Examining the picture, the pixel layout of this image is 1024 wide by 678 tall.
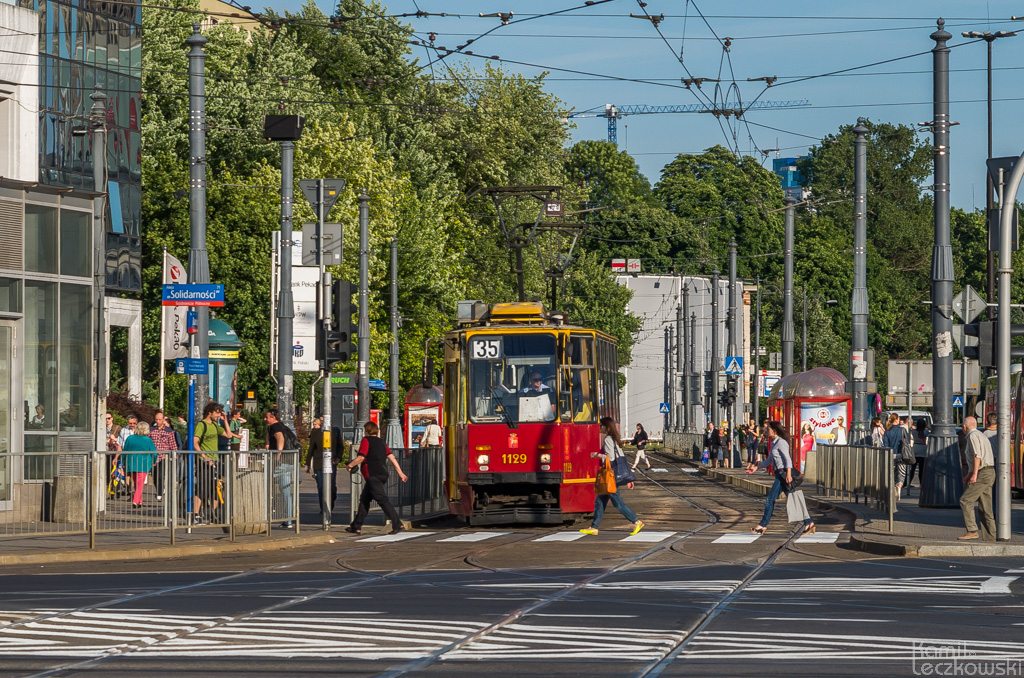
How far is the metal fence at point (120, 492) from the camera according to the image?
19828 millimetres

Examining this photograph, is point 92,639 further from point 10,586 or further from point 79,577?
point 79,577

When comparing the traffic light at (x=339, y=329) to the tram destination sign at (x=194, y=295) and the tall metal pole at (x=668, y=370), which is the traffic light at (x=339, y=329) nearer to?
the tram destination sign at (x=194, y=295)

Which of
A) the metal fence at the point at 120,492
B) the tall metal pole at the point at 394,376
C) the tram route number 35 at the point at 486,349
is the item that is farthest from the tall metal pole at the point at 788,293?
the metal fence at the point at 120,492

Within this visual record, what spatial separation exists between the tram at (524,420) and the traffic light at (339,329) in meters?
2.13

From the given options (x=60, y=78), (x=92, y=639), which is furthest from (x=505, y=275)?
(x=92, y=639)

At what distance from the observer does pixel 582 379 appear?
25109 millimetres

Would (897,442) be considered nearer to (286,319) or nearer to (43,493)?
(286,319)

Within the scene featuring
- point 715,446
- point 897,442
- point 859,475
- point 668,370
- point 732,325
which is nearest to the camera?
point 859,475

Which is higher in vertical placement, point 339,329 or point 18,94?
point 18,94

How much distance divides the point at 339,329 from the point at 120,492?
4815 mm

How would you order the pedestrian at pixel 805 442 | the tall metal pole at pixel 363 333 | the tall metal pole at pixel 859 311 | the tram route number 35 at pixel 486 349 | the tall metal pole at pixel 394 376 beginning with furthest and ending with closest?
the tall metal pole at pixel 394 376, the pedestrian at pixel 805 442, the tall metal pole at pixel 363 333, the tall metal pole at pixel 859 311, the tram route number 35 at pixel 486 349

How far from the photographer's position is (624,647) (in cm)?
1078

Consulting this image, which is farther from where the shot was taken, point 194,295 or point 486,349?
point 486,349

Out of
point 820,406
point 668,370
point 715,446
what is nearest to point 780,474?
point 820,406
